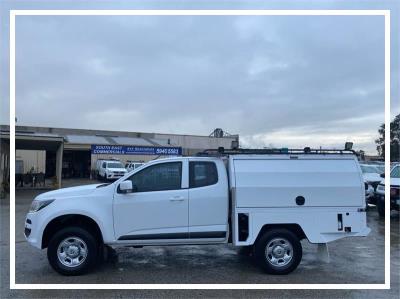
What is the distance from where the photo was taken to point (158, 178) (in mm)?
8078

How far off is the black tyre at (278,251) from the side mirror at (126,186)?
7.62 feet

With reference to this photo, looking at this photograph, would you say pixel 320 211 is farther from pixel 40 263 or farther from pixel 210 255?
pixel 40 263

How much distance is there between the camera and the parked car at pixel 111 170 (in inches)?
1738

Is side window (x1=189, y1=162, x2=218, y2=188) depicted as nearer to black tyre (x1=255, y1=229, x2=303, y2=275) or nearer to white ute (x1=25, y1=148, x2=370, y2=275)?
white ute (x1=25, y1=148, x2=370, y2=275)

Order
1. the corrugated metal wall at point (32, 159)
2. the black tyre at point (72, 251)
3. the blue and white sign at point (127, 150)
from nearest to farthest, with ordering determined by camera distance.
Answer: the black tyre at point (72, 251), the blue and white sign at point (127, 150), the corrugated metal wall at point (32, 159)

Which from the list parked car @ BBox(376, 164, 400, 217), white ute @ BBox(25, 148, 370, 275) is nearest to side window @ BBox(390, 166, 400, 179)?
parked car @ BBox(376, 164, 400, 217)

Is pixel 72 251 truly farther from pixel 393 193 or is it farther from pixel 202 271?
pixel 393 193

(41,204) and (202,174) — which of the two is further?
(202,174)

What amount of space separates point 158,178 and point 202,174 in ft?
2.50

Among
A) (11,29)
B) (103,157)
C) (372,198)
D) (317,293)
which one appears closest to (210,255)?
(317,293)

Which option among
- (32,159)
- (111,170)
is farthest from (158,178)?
(32,159)

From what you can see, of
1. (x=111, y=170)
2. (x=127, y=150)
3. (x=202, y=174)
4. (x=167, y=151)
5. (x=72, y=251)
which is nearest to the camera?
(x=72, y=251)

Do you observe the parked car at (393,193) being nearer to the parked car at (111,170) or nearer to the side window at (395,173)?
the side window at (395,173)

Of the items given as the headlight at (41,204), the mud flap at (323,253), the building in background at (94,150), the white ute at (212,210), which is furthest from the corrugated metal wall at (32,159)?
the mud flap at (323,253)
